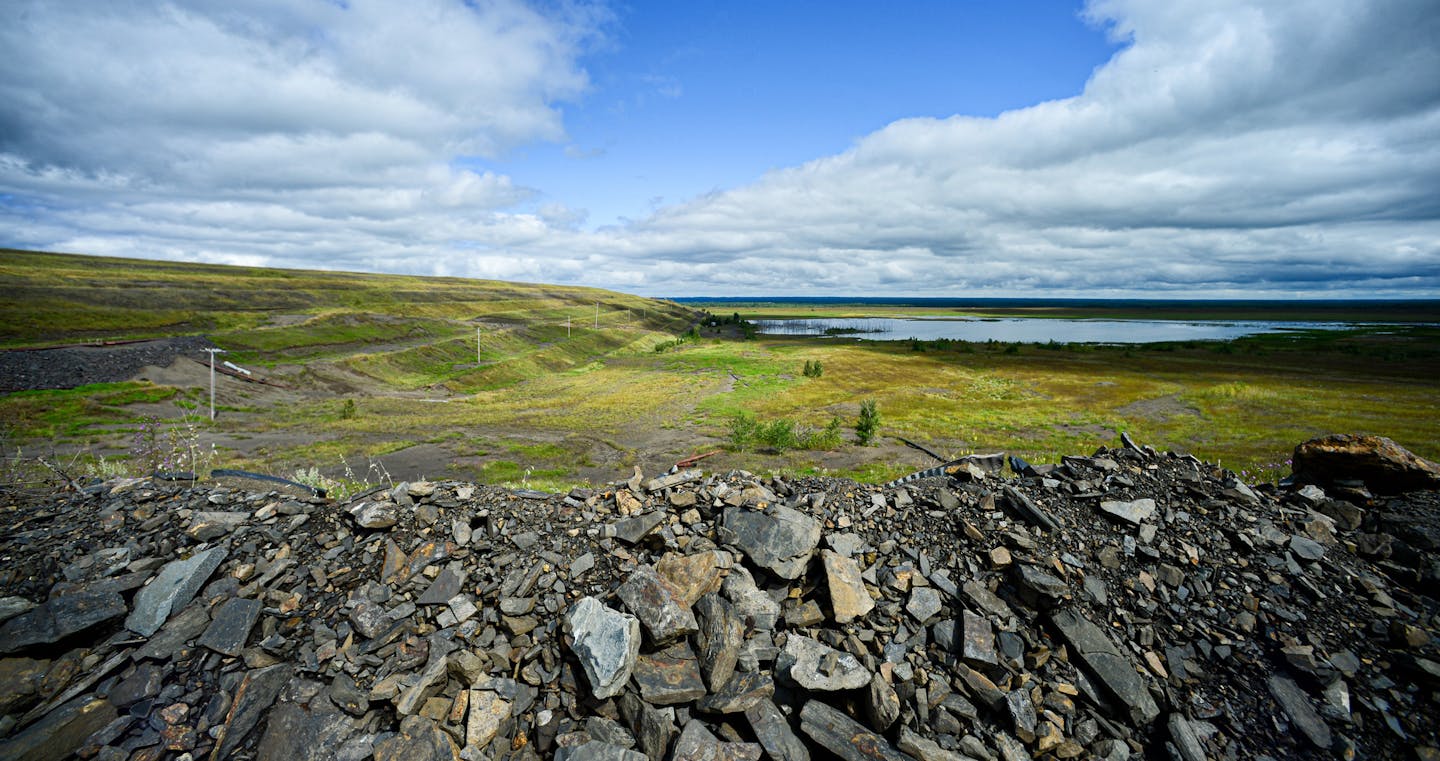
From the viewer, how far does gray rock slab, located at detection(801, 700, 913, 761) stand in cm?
552

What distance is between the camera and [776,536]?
7.87 meters

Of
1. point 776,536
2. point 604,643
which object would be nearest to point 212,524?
point 604,643

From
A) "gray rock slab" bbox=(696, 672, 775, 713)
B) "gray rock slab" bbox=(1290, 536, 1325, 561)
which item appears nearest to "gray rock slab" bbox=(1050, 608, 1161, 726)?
"gray rock slab" bbox=(1290, 536, 1325, 561)

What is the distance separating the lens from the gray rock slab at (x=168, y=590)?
630cm

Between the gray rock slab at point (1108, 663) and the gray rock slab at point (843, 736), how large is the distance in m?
2.85

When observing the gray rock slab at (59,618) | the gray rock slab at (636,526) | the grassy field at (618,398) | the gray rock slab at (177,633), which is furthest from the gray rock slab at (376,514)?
the grassy field at (618,398)

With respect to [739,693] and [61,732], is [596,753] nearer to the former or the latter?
[739,693]

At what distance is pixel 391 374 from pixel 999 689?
217 ft

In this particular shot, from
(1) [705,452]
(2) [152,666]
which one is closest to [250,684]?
(2) [152,666]

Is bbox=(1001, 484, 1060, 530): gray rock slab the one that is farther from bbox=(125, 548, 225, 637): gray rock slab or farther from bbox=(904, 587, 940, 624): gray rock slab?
bbox=(125, 548, 225, 637): gray rock slab

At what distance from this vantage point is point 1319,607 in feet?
22.2

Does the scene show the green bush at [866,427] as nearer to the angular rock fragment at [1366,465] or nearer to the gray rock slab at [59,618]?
the angular rock fragment at [1366,465]

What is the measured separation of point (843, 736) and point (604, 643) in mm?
2929

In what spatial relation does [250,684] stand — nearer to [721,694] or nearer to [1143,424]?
[721,694]
